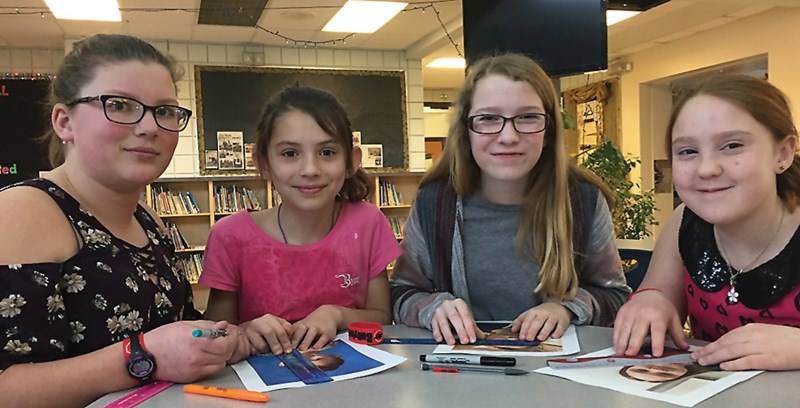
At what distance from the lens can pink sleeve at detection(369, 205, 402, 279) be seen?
154 centimetres

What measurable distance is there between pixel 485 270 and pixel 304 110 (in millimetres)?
578

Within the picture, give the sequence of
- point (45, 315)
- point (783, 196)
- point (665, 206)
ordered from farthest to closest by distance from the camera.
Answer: point (665, 206), point (783, 196), point (45, 315)

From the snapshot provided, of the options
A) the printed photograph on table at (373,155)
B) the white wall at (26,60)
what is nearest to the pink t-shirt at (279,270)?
the printed photograph on table at (373,155)

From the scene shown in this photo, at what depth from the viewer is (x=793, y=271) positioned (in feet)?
3.69

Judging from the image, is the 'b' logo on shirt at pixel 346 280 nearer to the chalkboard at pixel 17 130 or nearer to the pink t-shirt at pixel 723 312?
the pink t-shirt at pixel 723 312

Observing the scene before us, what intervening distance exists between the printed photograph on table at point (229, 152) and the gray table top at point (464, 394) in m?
5.32

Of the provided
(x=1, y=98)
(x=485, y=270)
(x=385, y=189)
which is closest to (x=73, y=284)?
(x=485, y=270)

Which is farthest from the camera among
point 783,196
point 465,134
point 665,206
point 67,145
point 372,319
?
point 665,206

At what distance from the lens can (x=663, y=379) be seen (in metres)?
0.91

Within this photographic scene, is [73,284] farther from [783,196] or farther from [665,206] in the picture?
[665,206]

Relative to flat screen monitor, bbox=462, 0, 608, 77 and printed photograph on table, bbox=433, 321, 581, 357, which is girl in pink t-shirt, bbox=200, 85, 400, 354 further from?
flat screen monitor, bbox=462, 0, 608, 77

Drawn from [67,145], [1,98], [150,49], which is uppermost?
[1,98]

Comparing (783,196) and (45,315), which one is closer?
(45,315)

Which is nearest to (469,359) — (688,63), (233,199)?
(233,199)
